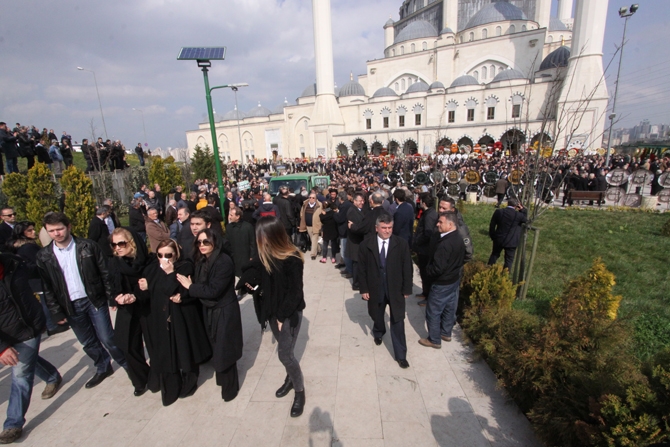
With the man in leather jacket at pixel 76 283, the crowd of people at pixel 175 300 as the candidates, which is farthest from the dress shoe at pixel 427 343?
the man in leather jacket at pixel 76 283

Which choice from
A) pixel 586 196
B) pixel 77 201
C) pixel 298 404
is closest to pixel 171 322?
pixel 298 404

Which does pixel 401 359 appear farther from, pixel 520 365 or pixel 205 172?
pixel 205 172

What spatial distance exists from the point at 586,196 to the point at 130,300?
1597 cm

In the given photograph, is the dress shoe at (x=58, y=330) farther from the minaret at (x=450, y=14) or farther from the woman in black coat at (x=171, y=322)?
the minaret at (x=450, y=14)

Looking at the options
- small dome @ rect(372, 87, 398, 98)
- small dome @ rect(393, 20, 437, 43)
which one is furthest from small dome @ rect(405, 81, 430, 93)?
small dome @ rect(393, 20, 437, 43)

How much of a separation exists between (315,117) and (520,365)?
46.5 m

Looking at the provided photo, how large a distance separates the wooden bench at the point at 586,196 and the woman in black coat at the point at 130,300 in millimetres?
15412

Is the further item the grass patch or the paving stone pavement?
the grass patch

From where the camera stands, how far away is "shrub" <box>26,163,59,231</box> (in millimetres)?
8680

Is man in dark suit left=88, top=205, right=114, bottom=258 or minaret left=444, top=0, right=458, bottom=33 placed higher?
minaret left=444, top=0, right=458, bottom=33

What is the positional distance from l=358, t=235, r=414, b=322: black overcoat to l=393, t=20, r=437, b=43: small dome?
5716 centimetres

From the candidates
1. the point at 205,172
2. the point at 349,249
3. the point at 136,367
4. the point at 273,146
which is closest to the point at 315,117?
the point at 273,146

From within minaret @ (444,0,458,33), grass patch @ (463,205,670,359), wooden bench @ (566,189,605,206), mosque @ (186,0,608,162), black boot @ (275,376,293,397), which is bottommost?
grass patch @ (463,205,670,359)

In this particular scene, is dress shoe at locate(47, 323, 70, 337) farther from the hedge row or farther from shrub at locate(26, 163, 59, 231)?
the hedge row
